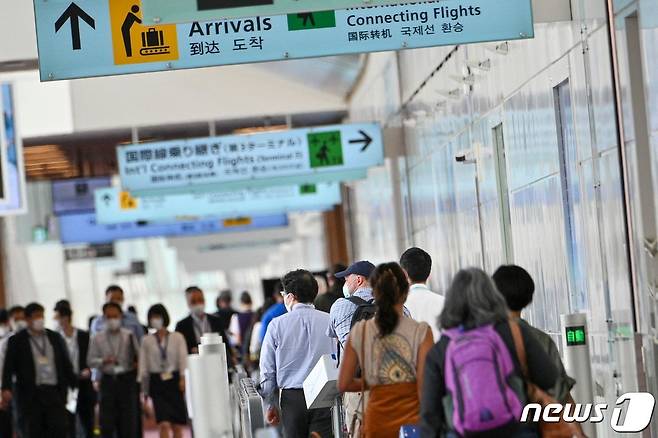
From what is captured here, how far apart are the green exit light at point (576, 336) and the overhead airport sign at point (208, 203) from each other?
565 inches

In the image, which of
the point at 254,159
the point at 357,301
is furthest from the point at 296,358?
the point at 254,159

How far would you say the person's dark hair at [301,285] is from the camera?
28.5ft

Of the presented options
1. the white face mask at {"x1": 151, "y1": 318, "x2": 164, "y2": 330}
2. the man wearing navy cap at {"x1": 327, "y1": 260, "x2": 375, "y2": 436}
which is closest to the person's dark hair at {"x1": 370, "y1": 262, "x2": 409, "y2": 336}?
the man wearing navy cap at {"x1": 327, "y1": 260, "x2": 375, "y2": 436}

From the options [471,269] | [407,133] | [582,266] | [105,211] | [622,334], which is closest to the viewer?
[471,269]

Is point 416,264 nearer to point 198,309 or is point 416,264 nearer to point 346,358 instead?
point 346,358

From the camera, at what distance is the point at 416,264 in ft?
25.1

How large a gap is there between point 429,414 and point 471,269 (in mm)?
590

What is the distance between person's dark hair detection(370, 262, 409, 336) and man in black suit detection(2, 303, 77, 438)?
8.09 metres

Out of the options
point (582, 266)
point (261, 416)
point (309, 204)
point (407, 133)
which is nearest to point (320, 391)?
point (261, 416)

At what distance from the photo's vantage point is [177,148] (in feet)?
55.6

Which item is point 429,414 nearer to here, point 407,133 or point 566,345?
point 566,345

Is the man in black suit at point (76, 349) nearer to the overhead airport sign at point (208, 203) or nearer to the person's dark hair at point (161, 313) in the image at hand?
the person's dark hair at point (161, 313)

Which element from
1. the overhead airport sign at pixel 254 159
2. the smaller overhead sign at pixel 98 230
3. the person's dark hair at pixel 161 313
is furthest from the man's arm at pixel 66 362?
the smaller overhead sign at pixel 98 230

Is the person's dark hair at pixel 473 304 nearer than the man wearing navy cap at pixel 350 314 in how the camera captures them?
Yes
